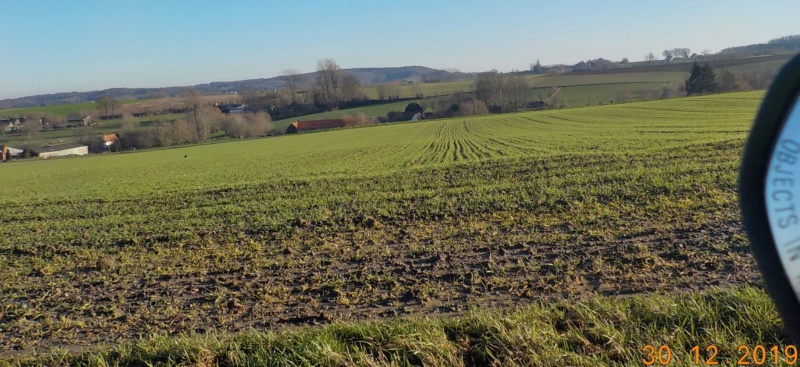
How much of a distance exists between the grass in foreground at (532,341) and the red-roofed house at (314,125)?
7571cm

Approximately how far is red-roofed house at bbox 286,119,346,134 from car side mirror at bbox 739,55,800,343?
7822 centimetres

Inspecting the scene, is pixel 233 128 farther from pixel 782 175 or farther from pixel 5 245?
pixel 782 175

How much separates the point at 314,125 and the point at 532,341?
77.9 metres

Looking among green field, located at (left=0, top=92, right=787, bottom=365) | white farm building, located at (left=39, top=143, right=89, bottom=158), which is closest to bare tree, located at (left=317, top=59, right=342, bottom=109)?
white farm building, located at (left=39, top=143, right=89, bottom=158)

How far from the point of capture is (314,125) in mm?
79312

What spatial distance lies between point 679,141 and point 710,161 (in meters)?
8.28

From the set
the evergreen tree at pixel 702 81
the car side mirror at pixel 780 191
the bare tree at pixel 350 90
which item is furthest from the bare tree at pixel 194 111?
the car side mirror at pixel 780 191

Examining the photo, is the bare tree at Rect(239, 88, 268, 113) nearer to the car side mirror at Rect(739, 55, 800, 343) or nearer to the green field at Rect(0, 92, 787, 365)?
the green field at Rect(0, 92, 787, 365)

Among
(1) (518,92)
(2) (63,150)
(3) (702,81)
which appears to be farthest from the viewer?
(1) (518,92)

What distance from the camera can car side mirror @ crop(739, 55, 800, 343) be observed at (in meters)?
1.39

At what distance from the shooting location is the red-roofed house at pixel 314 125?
3108 inches

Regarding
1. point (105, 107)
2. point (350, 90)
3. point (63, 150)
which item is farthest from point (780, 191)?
point (105, 107)
